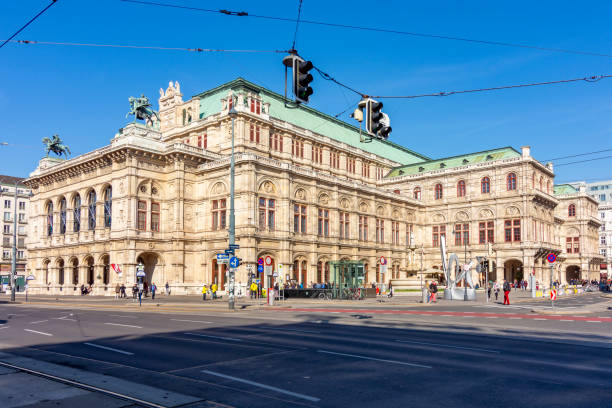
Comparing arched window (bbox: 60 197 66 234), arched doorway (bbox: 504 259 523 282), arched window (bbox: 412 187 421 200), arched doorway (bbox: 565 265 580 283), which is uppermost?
arched window (bbox: 412 187 421 200)

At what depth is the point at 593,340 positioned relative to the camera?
1727 centimetres

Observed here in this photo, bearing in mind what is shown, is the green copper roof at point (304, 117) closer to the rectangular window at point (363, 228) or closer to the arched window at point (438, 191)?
the rectangular window at point (363, 228)

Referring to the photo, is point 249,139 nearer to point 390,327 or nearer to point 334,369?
point 390,327

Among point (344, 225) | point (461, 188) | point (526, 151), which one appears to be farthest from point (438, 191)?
point (344, 225)

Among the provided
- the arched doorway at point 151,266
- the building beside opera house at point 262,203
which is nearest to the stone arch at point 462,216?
the building beside opera house at point 262,203

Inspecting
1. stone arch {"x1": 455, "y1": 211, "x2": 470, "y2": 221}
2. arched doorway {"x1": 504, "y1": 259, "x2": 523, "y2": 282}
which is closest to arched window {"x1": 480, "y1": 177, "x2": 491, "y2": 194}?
stone arch {"x1": 455, "y1": 211, "x2": 470, "y2": 221}

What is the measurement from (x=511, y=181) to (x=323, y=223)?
98.4ft

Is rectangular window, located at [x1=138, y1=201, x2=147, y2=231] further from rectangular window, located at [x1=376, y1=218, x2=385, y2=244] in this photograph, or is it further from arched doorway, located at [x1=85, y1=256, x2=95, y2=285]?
rectangular window, located at [x1=376, y1=218, x2=385, y2=244]

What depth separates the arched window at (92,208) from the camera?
61.1 metres

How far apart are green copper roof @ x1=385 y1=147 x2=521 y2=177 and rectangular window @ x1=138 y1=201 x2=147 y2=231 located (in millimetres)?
44963

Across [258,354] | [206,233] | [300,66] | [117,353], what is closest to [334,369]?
[258,354]

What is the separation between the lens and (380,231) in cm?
7344

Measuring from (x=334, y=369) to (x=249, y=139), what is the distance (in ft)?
167

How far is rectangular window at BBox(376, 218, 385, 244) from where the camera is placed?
2867 inches
